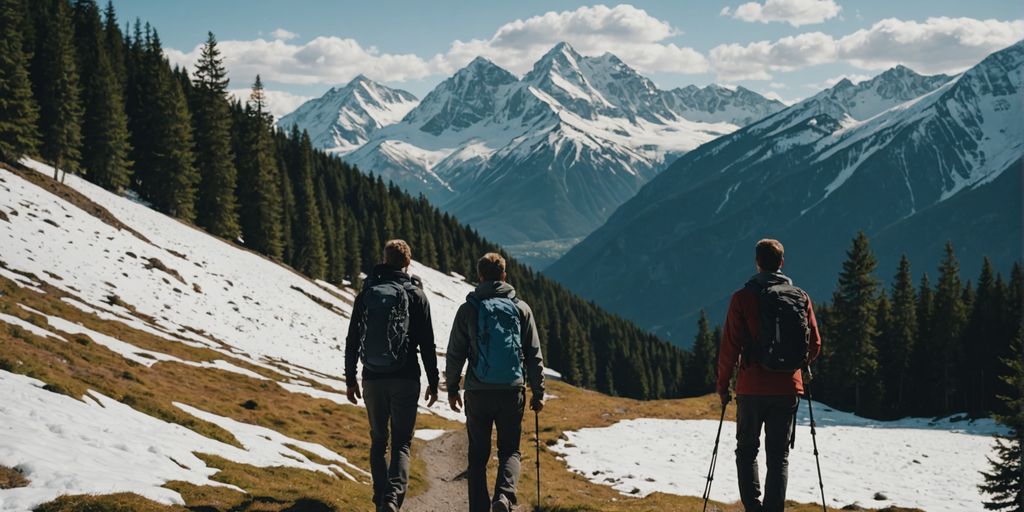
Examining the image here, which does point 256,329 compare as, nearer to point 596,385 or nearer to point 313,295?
point 313,295

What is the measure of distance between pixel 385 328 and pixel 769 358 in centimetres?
578

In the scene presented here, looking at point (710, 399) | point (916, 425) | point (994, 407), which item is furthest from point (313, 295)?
point (994, 407)

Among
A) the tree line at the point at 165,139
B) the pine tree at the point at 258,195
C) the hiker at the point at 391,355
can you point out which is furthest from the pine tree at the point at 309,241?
the hiker at the point at 391,355

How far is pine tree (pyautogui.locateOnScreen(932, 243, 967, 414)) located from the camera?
66.4 meters

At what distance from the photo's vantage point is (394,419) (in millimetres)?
10875

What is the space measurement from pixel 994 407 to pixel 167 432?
73.5 meters

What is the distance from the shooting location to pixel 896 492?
87.2ft

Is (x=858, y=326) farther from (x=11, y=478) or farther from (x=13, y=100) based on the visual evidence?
(x=13, y=100)

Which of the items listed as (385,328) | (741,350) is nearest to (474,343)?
(385,328)

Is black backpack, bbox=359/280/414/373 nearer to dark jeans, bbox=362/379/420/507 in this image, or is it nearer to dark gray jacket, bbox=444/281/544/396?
dark jeans, bbox=362/379/420/507

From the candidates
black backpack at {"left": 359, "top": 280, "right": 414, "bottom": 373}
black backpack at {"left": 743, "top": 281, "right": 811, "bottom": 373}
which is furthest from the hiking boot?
black backpack at {"left": 743, "top": 281, "right": 811, "bottom": 373}

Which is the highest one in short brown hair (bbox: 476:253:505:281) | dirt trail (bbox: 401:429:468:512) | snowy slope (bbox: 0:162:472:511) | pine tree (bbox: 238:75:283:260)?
pine tree (bbox: 238:75:283:260)

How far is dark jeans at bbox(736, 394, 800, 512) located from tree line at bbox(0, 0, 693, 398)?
5892 cm

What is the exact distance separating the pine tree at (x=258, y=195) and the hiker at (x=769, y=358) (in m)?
73.9
